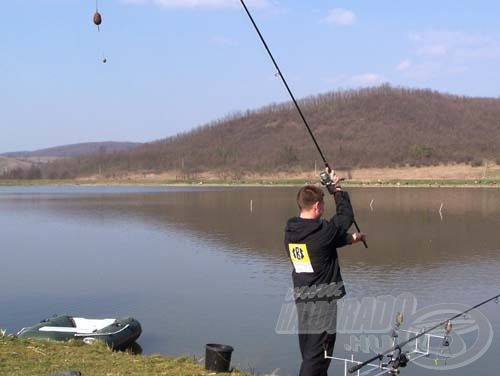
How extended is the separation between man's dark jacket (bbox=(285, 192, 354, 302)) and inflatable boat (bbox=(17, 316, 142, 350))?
5935mm

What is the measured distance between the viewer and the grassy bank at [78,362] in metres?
7.05

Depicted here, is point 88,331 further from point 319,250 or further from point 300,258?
point 319,250

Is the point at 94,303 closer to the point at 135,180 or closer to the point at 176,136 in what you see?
the point at 135,180

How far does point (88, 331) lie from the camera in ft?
35.9

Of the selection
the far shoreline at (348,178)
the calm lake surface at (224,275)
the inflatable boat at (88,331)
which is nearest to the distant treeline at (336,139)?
the far shoreline at (348,178)

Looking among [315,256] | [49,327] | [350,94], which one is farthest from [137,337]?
[350,94]

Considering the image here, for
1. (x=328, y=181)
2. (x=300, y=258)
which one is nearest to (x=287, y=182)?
(x=328, y=181)

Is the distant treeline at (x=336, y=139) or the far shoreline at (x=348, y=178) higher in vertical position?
the distant treeline at (x=336, y=139)

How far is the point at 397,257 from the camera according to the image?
2184 centimetres

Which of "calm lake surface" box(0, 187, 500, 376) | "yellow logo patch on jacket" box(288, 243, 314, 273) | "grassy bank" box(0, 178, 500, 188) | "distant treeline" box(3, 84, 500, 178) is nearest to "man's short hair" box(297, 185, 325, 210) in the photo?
"yellow logo patch on jacket" box(288, 243, 314, 273)

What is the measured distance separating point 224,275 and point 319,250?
14160mm

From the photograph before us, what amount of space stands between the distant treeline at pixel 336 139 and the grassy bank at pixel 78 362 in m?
97.7

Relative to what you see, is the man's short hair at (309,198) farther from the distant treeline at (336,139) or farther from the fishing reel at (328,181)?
the distant treeline at (336,139)

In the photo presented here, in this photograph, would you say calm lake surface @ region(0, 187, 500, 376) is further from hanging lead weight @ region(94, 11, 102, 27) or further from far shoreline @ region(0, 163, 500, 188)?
far shoreline @ region(0, 163, 500, 188)
